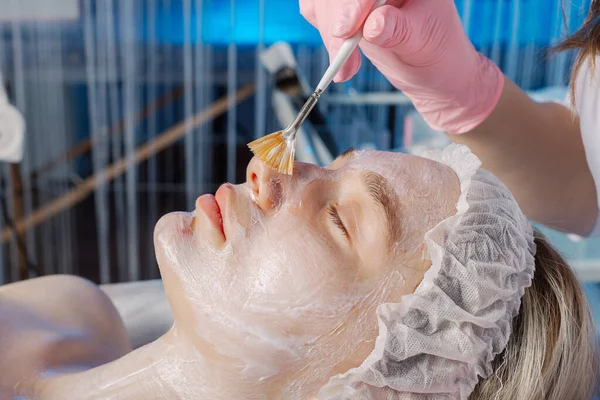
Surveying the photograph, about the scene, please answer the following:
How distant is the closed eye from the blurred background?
1470mm

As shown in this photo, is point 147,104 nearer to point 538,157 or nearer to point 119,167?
point 119,167

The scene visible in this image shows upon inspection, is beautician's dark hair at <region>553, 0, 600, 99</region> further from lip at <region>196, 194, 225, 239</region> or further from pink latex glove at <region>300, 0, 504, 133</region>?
lip at <region>196, 194, 225, 239</region>

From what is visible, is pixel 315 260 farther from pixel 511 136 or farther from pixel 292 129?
pixel 511 136

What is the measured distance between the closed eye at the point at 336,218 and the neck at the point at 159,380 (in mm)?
296

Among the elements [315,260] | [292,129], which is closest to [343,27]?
[292,129]

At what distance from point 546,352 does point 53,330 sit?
1.01 meters

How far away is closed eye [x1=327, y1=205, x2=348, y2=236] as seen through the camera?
3.43 feet

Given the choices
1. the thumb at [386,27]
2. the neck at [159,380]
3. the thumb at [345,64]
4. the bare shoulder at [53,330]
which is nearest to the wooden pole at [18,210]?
the bare shoulder at [53,330]

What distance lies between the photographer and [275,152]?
1.03 metres

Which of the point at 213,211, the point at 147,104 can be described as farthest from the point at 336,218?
the point at 147,104

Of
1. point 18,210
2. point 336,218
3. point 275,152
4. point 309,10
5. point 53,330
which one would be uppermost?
point 309,10

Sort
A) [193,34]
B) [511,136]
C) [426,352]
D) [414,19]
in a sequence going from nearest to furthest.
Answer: [426,352] → [414,19] → [511,136] → [193,34]

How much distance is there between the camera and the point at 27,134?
3.62 meters

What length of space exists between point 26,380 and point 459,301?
0.86 metres
